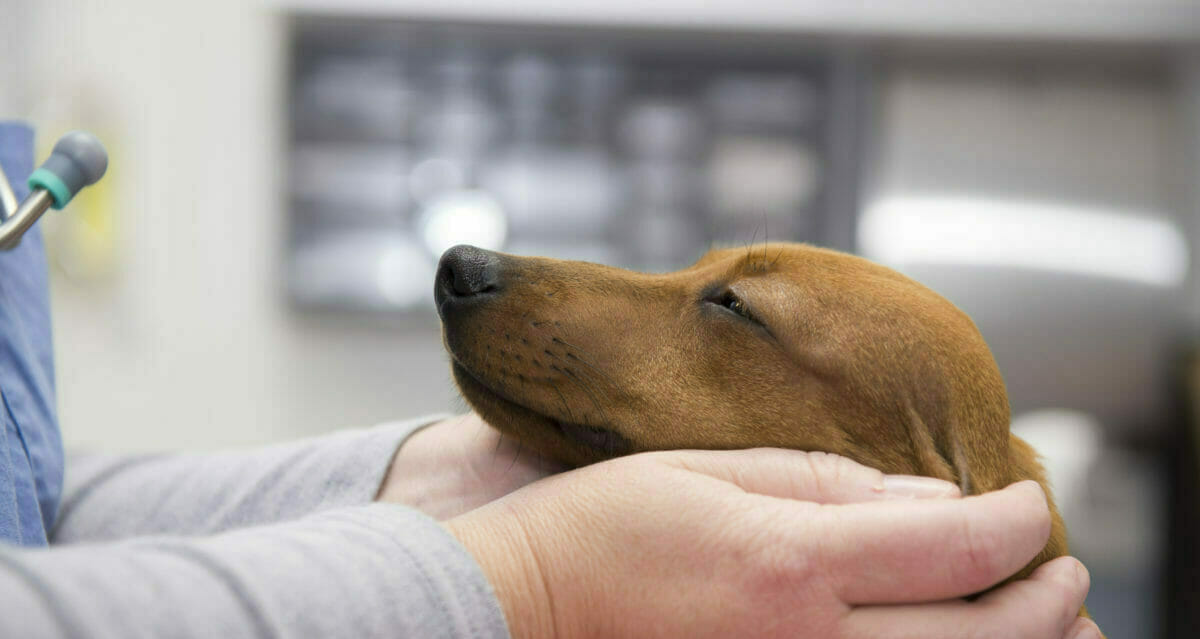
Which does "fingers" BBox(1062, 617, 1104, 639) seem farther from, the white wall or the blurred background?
the white wall

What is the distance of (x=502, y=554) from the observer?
1.90 ft

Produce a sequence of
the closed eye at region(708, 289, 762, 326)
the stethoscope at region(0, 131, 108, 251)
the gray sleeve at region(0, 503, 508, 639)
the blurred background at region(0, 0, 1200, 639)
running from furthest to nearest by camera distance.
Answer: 1. the blurred background at region(0, 0, 1200, 639)
2. the closed eye at region(708, 289, 762, 326)
3. the stethoscope at region(0, 131, 108, 251)
4. the gray sleeve at region(0, 503, 508, 639)

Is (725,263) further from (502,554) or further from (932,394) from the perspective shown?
(502,554)

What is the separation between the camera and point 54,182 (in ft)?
2.42

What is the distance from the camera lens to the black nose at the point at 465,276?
0.79 m

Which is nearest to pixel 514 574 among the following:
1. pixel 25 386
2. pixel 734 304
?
pixel 734 304

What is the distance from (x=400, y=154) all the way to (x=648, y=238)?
2.95 feet

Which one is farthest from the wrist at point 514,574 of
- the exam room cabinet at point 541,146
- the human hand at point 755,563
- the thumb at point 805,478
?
the exam room cabinet at point 541,146

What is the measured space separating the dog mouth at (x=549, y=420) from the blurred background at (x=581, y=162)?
90.6 inches

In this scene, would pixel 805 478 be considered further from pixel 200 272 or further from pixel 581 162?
pixel 200 272

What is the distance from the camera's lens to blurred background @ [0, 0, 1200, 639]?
295 centimetres

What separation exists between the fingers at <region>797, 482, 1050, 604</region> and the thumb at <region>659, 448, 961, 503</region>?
0.06 metres

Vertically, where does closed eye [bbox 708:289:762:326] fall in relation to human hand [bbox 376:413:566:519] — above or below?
above

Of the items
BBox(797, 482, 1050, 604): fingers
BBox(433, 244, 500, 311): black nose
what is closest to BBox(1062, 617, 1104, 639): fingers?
BBox(797, 482, 1050, 604): fingers
